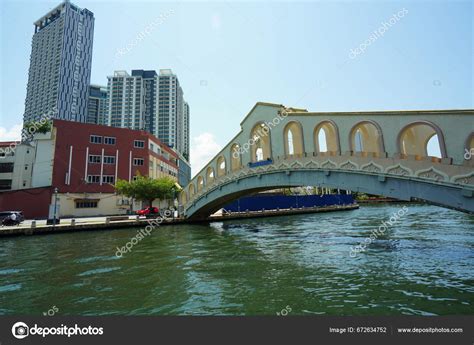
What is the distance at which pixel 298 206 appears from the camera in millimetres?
53625

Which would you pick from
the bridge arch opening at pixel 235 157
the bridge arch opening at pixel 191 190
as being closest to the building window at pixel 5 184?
the bridge arch opening at pixel 191 190

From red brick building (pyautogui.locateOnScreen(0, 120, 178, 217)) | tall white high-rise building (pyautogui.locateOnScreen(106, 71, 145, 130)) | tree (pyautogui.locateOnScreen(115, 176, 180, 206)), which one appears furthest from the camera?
tall white high-rise building (pyautogui.locateOnScreen(106, 71, 145, 130))

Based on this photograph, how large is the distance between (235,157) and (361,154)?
1396 cm

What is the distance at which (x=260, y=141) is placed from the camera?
24.5 meters

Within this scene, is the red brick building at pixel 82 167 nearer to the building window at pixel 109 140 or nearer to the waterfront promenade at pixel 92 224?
the building window at pixel 109 140

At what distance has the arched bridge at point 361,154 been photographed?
11516mm

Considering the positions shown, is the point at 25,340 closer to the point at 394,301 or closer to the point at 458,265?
the point at 394,301

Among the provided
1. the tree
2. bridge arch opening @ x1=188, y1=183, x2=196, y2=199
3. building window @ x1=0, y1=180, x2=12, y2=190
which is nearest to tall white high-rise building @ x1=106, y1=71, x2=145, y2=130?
building window @ x1=0, y1=180, x2=12, y2=190

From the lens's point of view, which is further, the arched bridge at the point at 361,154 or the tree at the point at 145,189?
the tree at the point at 145,189

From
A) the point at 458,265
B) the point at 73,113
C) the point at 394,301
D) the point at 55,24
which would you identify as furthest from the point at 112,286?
the point at 55,24

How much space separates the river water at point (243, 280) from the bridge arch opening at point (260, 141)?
31.4ft

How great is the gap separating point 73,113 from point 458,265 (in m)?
147

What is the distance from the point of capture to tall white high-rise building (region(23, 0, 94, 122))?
116 metres

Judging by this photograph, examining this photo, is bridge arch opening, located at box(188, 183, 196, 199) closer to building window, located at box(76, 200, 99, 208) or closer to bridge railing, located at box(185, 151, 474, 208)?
bridge railing, located at box(185, 151, 474, 208)
